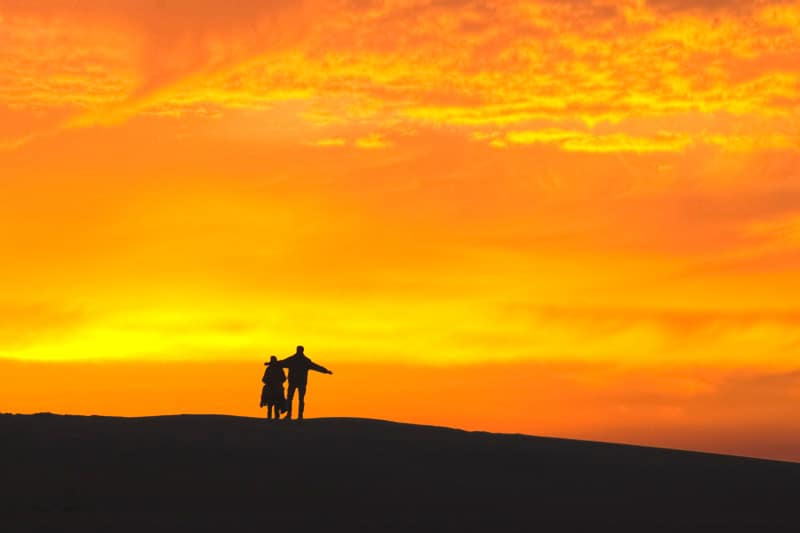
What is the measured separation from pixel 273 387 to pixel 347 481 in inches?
349

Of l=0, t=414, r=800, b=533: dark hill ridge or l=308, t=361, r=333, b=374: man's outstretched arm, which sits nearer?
l=0, t=414, r=800, b=533: dark hill ridge

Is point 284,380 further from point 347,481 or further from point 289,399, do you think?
point 347,481

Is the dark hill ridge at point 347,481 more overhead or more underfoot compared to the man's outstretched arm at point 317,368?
more underfoot

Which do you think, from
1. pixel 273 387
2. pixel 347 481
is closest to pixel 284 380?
pixel 273 387

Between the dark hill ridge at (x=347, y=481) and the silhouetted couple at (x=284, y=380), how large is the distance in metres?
0.74

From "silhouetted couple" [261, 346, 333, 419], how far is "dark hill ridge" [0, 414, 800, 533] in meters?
0.74

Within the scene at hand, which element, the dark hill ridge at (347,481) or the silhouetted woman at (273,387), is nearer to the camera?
the dark hill ridge at (347,481)

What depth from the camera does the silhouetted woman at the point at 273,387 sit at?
33750 millimetres

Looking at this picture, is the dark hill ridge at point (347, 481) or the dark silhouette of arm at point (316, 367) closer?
the dark hill ridge at point (347, 481)

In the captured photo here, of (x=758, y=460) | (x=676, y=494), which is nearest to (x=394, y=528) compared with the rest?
(x=676, y=494)

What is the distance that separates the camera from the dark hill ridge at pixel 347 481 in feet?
72.5

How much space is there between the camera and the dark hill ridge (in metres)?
22.1

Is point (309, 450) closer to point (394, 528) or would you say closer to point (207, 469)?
point (207, 469)

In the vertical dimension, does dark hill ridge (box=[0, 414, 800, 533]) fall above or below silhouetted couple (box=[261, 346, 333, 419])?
below
